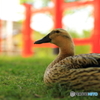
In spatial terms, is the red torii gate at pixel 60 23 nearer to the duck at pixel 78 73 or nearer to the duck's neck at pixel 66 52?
the duck's neck at pixel 66 52

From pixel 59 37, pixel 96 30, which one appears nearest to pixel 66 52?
pixel 59 37

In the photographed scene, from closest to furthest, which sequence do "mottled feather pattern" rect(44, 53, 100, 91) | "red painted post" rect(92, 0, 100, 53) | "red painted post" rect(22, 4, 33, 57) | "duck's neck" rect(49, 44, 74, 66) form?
"mottled feather pattern" rect(44, 53, 100, 91), "duck's neck" rect(49, 44, 74, 66), "red painted post" rect(92, 0, 100, 53), "red painted post" rect(22, 4, 33, 57)

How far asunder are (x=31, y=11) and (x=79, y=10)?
447cm

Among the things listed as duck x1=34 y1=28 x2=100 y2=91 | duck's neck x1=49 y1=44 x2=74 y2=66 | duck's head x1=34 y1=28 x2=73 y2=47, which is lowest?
duck x1=34 y1=28 x2=100 y2=91

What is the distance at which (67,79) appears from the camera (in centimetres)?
253

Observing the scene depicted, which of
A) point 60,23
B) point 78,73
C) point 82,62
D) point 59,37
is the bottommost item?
point 78,73

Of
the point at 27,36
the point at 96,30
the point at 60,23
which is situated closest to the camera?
the point at 96,30

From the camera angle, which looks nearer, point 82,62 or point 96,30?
point 82,62

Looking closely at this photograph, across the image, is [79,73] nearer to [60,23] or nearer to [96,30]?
[96,30]

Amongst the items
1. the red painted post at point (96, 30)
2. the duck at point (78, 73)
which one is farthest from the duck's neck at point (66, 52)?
the red painted post at point (96, 30)

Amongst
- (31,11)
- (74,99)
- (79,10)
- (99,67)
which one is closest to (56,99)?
(74,99)

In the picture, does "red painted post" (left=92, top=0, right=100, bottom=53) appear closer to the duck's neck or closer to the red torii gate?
the red torii gate

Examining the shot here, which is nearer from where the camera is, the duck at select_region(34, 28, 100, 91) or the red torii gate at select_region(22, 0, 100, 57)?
the duck at select_region(34, 28, 100, 91)

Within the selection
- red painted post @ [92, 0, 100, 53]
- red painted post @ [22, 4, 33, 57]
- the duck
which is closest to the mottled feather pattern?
the duck
